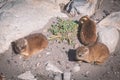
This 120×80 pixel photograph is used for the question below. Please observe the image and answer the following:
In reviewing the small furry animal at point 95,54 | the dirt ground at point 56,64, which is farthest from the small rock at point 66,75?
the small furry animal at point 95,54

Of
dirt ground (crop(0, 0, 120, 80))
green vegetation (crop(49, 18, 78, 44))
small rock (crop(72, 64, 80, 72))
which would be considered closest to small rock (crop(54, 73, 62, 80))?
dirt ground (crop(0, 0, 120, 80))

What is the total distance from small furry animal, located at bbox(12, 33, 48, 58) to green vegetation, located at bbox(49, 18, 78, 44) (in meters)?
0.36

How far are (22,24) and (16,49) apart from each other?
0.68 meters

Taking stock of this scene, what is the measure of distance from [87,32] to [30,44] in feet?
3.62

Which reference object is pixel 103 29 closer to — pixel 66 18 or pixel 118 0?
pixel 66 18

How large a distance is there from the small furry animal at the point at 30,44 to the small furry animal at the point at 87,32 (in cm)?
71

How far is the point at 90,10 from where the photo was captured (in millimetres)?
8555

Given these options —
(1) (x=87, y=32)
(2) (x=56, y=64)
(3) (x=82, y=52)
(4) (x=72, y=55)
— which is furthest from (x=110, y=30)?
(2) (x=56, y=64)

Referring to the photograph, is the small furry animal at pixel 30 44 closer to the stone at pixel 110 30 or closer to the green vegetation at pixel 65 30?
the green vegetation at pixel 65 30

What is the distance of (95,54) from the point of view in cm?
732

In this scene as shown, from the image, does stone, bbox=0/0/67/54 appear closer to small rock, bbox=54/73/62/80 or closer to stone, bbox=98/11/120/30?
stone, bbox=98/11/120/30

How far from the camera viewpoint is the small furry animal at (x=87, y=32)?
24.9 feet

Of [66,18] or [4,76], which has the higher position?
[66,18]

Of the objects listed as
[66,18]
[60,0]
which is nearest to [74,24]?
[66,18]
